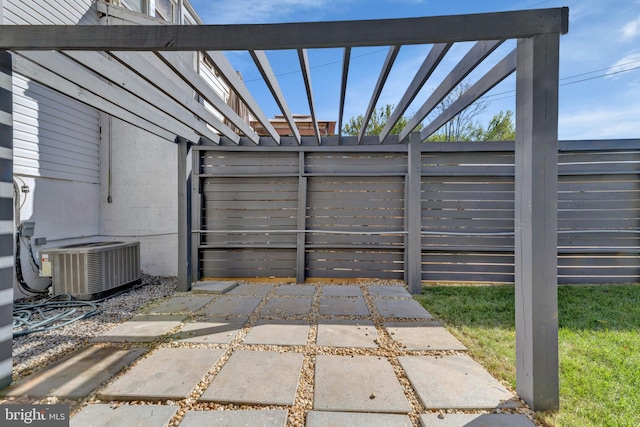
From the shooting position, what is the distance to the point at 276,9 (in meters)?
4.73

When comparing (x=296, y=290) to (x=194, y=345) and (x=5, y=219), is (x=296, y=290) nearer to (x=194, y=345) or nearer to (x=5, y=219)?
(x=194, y=345)

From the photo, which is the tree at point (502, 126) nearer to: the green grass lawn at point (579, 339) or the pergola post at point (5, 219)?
the green grass lawn at point (579, 339)

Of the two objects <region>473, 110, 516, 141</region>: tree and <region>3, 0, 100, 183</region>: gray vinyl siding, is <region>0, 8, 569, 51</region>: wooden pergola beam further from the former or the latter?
<region>473, 110, 516, 141</region>: tree

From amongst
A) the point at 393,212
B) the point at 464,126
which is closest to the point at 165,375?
the point at 393,212

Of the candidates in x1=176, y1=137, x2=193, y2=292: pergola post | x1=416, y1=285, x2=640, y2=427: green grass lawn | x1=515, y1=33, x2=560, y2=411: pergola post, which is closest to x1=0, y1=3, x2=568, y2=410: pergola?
x1=515, y1=33, x2=560, y2=411: pergola post

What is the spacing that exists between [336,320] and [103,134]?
195 inches

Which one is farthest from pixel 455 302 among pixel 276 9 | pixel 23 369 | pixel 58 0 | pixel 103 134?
pixel 58 0

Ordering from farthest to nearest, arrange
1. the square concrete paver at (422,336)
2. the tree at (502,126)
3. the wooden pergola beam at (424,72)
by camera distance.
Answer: the tree at (502,126) < the square concrete paver at (422,336) < the wooden pergola beam at (424,72)

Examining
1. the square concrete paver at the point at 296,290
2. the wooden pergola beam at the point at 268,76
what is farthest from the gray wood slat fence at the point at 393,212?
the wooden pergola beam at the point at 268,76

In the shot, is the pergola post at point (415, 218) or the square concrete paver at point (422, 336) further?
the pergola post at point (415, 218)

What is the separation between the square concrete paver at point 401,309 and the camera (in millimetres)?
2879

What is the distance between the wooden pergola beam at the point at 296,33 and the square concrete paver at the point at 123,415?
6.64ft

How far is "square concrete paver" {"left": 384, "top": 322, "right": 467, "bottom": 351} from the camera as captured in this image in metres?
2.20

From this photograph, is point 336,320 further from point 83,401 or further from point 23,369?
point 23,369
